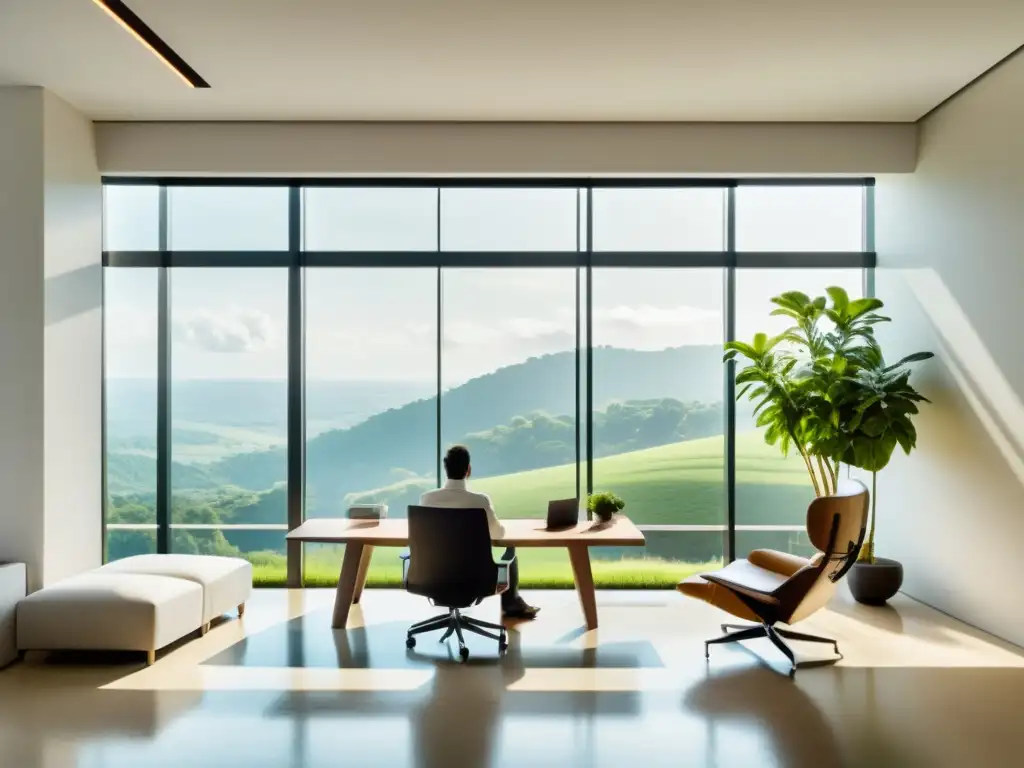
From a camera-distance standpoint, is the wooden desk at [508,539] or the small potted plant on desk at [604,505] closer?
the wooden desk at [508,539]

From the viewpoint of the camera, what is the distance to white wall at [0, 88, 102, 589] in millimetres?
6082

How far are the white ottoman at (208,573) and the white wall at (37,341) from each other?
1.99 ft

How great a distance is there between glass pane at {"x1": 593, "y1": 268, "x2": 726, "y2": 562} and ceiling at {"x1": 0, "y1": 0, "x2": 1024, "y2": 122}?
10.2 feet

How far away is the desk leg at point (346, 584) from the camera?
6.03 m

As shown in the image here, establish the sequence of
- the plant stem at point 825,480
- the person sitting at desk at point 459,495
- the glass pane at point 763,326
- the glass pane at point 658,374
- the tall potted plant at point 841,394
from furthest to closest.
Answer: the glass pane at point 658,374
the glass pane at point 763,326
the plant stem at point 825,480
the tall potted plant at point 841,394
the person sitting at desk at point 459,495

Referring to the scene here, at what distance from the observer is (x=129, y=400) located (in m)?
7.46

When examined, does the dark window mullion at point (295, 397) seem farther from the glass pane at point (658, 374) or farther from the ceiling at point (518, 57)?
the glass pane at point (658, 374)

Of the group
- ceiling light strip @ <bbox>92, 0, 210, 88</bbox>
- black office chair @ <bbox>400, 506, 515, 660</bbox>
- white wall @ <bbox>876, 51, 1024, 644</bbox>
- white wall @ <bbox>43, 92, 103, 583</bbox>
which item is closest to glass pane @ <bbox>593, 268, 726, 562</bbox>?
white wall @ <bbox>876, 51, 1024, 644</bbox>

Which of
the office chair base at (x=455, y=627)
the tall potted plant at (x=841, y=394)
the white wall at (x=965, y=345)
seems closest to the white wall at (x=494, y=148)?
Answer: the white wall at (x=965, y=345)

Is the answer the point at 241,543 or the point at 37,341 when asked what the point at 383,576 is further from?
the point at 37,341

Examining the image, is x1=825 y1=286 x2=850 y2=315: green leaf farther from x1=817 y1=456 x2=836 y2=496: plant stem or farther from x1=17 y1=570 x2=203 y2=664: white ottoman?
x1=17 y1=570 x2=203 y2=664: white ottoman

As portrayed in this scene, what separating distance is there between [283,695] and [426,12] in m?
3.86

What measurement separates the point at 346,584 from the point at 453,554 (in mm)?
1260

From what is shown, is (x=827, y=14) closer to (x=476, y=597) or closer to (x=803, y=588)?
(x=803, y=588)
